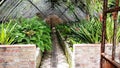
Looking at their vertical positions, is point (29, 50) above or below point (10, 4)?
below

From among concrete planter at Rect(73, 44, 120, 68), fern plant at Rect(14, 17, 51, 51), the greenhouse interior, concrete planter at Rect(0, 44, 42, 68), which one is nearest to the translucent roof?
the greenhouse interior

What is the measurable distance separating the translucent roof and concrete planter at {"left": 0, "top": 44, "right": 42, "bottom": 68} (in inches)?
149

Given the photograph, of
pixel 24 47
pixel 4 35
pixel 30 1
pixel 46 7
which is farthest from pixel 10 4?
pixel 24 47

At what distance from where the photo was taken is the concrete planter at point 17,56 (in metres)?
4.92

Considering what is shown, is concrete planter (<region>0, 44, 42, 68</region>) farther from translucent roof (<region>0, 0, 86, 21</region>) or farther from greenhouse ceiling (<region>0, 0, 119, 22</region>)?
translucent roof (<region>0, 0, 86, 21</region>)

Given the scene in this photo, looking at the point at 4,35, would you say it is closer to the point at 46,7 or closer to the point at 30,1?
the point at 30,1

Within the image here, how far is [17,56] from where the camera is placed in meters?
4.96

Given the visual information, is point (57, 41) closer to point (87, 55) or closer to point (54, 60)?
point (54, 60)

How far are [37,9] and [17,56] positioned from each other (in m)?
6.44

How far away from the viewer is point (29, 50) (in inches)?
195

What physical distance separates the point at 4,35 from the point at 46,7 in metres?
6.60

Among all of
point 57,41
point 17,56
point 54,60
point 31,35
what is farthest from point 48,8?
point 17,56

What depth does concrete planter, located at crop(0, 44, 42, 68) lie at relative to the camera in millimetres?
4918

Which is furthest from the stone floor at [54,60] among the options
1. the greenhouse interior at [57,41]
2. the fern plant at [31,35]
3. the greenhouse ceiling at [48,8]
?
the greenhouse ceiling at [48,8]
